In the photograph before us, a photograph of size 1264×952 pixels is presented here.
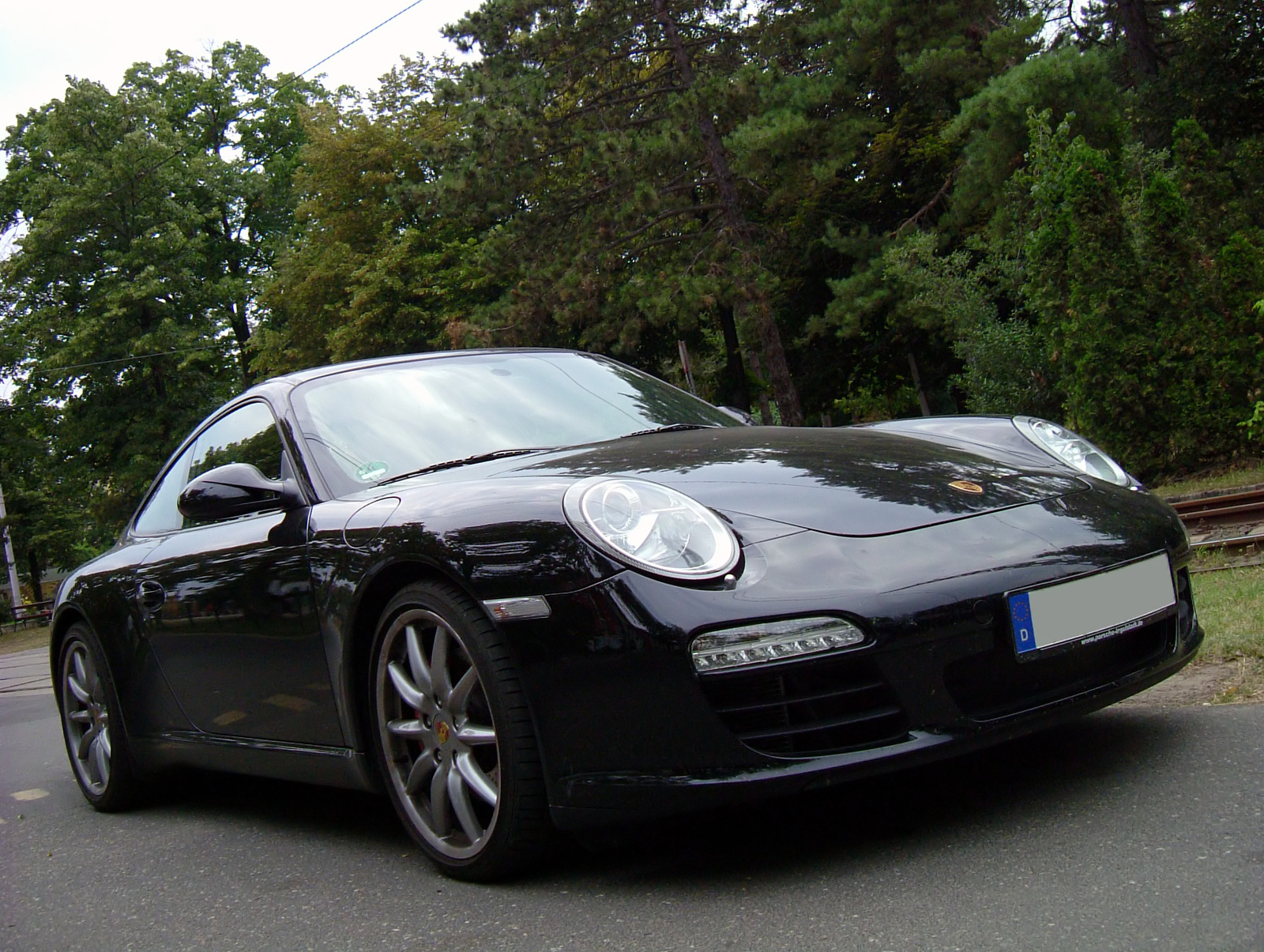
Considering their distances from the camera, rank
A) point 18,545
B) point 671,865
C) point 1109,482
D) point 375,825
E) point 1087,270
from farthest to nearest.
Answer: point 18,545, point 1087,270, point 375,825, point 1109,482, point 671,865

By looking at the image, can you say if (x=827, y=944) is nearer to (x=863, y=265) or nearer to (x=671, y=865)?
(x=671, y=865)

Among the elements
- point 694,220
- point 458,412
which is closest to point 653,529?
point 458,412

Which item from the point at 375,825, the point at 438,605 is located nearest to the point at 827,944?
the point at 438,605

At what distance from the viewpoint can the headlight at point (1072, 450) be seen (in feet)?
11.9

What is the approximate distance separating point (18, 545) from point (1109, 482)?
4081cm

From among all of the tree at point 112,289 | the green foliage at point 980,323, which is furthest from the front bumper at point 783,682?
the tree at point 112,289

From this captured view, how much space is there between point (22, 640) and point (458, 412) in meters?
29.8

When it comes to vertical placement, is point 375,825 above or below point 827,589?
below

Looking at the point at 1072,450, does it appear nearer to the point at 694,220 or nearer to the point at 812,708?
the point at 812,708

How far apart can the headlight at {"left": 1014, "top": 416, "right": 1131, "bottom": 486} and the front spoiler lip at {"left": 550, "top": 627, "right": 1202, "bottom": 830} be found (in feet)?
3.60

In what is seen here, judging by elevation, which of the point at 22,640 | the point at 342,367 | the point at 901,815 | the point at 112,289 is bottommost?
the point at 22,640

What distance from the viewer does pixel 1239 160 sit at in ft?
65.5

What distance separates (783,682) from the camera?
99.5 inches

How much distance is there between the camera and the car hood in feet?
9.22
